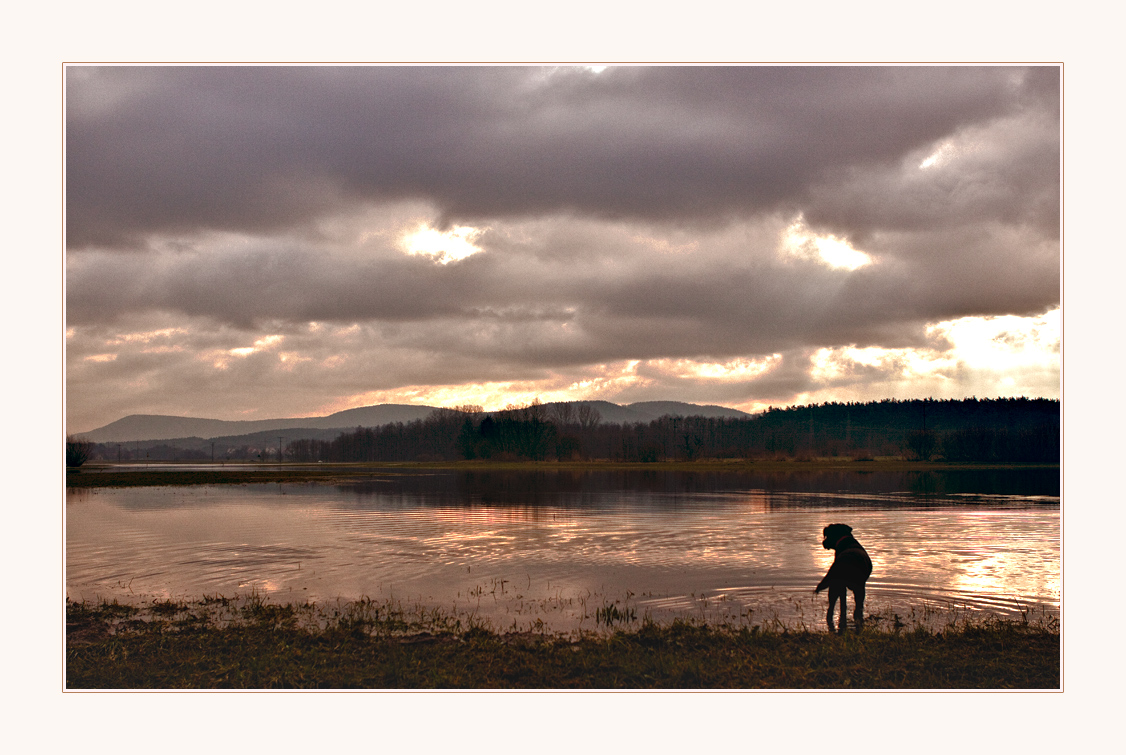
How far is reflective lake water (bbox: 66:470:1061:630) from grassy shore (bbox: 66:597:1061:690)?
151 cm

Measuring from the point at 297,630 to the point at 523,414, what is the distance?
18319 centimetres

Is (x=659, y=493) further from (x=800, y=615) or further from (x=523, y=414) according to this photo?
(x=523, y=414)

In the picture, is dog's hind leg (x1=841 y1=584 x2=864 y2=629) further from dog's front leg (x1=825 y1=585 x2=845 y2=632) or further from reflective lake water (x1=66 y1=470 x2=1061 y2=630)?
reflective lake water (x1=66 y1=470 x2=1061 y2=630)

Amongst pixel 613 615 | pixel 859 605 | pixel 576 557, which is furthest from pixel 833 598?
pixel 576 557

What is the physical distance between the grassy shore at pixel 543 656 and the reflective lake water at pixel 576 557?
4.95ft

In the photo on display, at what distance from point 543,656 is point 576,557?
12.3 meters

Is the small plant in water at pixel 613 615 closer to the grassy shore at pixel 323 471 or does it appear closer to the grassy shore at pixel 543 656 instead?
the grassy shore at pixel 543 656

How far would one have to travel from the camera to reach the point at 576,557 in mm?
24594

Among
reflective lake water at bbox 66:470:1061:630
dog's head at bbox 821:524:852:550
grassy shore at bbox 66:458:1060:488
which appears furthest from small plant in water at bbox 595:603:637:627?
grassy shore at bbox 66:458:1060:488

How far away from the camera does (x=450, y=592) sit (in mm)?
18578

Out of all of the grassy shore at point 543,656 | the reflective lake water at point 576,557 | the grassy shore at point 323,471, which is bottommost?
the grassy shore at point 323,471

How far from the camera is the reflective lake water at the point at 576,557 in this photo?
17.4m

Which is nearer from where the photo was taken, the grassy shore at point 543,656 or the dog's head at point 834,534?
the grassy shore at point 543,656

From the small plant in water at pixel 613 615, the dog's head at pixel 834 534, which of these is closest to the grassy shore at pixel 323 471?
the small plant in water at pixel 613 615
